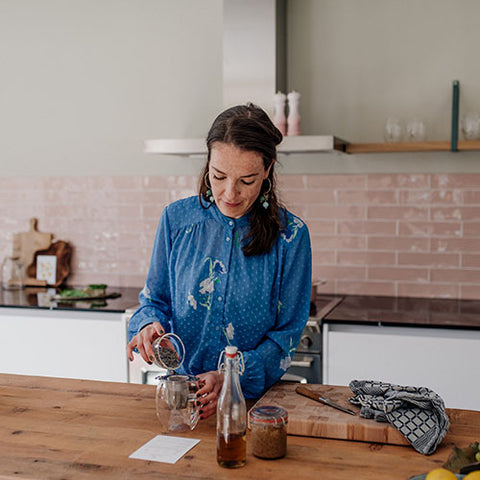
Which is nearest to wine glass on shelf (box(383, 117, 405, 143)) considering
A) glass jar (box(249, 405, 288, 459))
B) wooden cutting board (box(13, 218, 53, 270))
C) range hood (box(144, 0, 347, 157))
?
range hood (box(144, 0, 347, 157))

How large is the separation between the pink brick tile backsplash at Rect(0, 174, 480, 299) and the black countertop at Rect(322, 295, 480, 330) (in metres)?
0.12

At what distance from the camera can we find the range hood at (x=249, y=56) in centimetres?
366

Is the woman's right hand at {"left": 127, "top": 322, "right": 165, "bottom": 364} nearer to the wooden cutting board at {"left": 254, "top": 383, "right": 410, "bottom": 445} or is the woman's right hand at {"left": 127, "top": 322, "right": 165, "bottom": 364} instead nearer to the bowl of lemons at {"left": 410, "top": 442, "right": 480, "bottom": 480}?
the wooden cutting board at {"left": 254, "top": 383, "right": 410, "bottom": 445}

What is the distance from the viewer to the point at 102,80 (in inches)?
167

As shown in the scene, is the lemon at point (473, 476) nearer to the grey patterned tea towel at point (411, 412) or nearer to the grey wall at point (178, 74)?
the grey patterned tea towel at point (411, 412)

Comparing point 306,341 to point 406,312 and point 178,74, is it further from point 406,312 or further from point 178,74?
point 178,74

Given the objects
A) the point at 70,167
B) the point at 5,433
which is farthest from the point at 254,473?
the point at 70,167

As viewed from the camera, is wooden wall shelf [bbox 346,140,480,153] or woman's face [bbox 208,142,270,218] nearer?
woman's face [bbox 208,142,270,218]

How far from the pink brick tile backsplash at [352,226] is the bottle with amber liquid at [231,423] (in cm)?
242

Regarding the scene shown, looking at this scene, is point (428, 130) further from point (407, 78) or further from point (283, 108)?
point (283, 108)

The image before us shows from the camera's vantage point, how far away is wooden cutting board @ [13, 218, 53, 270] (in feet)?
14.2

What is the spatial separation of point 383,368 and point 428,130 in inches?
54.0

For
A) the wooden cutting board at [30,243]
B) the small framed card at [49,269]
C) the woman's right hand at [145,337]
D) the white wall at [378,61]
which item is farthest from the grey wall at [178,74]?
the woman's right hand at [145,337]

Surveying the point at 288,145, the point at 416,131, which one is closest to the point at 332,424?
the point at 288,145
